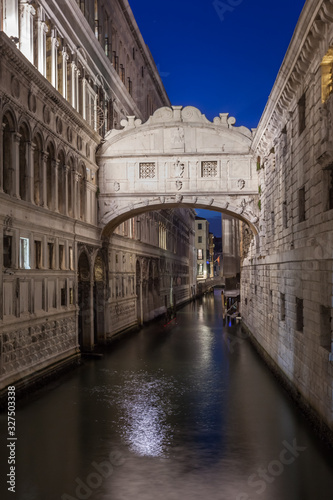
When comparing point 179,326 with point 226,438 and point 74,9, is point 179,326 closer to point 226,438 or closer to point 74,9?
point 74,9

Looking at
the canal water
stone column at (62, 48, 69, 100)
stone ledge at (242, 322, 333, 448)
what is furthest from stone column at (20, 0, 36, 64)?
stone ledge at (242, 322, 333, 448)

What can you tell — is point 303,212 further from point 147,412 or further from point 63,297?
point 63,297

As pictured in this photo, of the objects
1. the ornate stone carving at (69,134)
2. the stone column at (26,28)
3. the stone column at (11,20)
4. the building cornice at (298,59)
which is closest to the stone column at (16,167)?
the stone column at (11,20)

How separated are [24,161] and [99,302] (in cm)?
1113

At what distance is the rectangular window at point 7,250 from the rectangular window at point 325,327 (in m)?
8.38

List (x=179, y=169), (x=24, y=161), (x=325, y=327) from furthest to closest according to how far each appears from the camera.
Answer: (x=179, y=169) → (x=24, y=161) → (x=325, y=327)

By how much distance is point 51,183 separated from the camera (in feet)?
63.0

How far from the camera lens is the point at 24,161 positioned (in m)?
16.7

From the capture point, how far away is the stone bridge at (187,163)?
77.7ft

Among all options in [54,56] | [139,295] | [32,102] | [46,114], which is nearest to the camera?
[32,102]

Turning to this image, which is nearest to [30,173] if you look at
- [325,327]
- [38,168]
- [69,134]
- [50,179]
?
[38,168]

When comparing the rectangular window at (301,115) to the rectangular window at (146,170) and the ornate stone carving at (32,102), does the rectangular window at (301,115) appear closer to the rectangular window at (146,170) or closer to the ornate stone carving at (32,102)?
the ornate stone carving at (32,102)

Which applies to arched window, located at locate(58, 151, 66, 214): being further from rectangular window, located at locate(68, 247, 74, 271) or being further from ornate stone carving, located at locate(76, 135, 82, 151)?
ornate stone carving, located at locate(76, 135, 82, 151)

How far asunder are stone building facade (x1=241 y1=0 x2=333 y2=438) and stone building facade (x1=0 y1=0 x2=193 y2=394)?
295 inches
